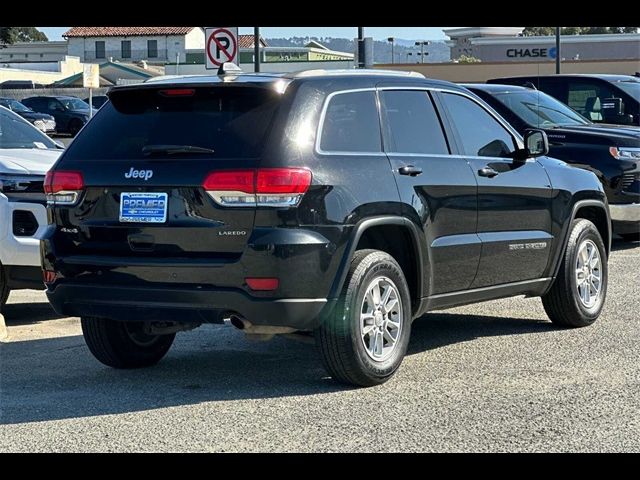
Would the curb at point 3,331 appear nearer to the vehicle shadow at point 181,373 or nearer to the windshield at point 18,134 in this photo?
Answer: the vehicle shadow at point 181,373

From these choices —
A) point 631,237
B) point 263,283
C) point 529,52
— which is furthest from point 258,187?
point 529,52

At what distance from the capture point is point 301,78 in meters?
6.61

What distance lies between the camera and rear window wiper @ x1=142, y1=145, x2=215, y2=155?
20.9 ft

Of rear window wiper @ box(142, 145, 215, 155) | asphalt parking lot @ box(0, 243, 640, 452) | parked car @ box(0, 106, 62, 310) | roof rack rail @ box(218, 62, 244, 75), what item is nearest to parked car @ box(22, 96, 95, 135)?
parked car @ box(0, 106, 62, 310)

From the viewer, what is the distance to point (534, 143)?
8211 millimetres

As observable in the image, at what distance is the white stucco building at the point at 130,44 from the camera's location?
91125 mm

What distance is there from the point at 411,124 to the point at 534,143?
→ 4.34 feet

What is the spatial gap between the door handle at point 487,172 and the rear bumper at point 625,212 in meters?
5.27

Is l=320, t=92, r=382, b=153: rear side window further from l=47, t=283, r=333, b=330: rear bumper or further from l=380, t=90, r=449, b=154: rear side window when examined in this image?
l=47, t=283, r=333, b=330: rear bumper

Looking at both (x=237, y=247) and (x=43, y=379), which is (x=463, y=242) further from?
(x=43, y=379)

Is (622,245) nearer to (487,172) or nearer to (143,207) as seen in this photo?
(487,172)
